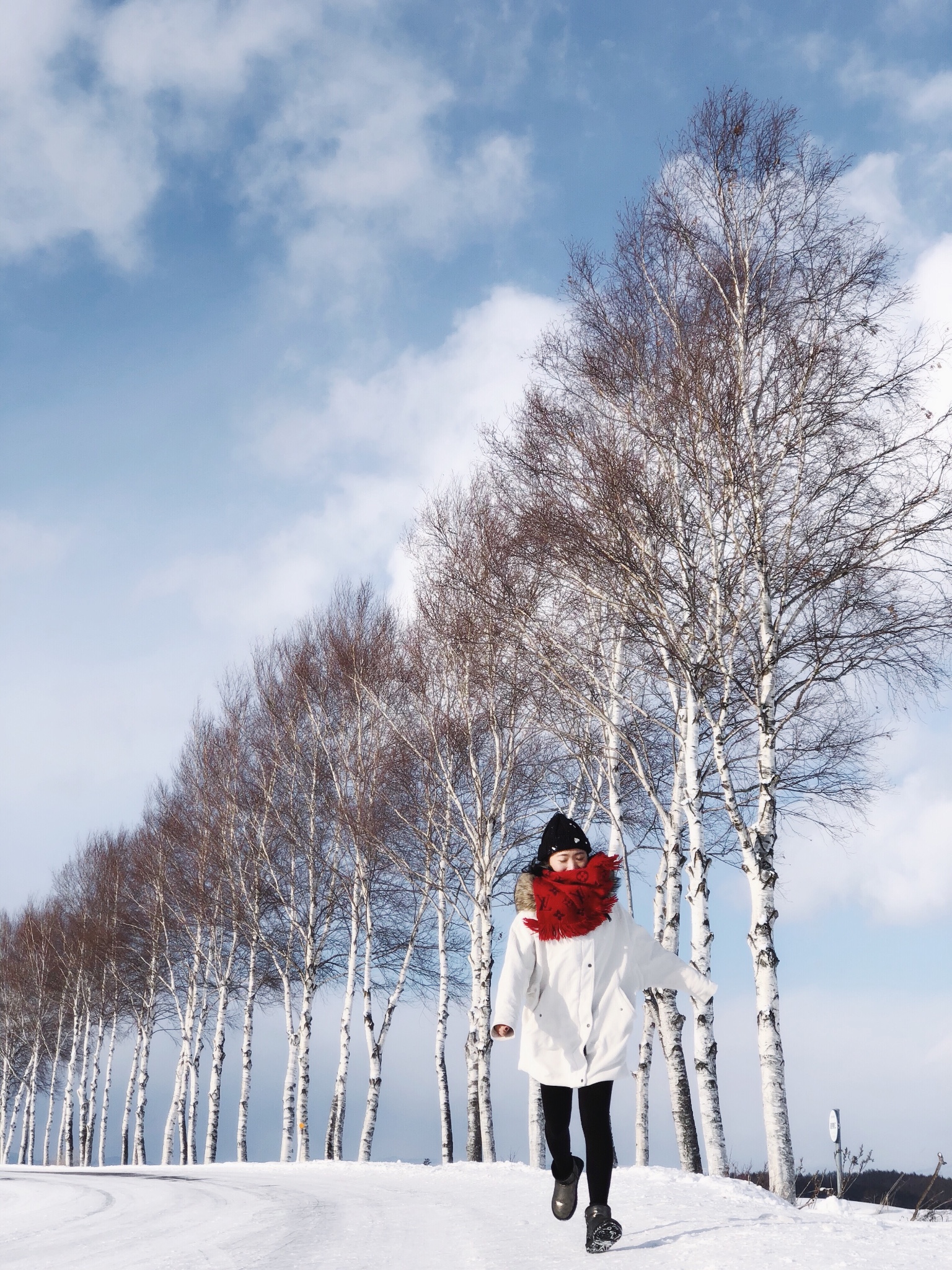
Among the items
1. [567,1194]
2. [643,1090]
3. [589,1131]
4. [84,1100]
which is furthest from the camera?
[84,1100]

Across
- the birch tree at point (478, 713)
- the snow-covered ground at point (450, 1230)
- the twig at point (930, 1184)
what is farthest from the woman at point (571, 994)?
the birch tree at point (478, 713)

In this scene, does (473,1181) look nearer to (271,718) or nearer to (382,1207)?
(382,1207)

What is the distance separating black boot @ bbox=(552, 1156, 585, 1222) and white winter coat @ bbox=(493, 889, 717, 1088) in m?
0.38

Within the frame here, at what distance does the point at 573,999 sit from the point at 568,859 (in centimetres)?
59

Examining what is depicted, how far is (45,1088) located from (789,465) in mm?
46133

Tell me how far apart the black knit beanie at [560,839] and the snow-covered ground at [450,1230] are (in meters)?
1.58

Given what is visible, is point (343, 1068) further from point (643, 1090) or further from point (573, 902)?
point (573, 902)

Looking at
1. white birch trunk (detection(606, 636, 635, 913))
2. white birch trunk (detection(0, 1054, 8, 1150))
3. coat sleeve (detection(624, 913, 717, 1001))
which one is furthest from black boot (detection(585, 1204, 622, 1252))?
white birch trunk (detection(0, 1054, 8, 1150))

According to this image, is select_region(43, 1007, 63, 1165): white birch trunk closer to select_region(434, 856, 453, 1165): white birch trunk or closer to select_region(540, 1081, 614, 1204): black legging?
select_region(434, 856, 453, 1165): white birch trunk

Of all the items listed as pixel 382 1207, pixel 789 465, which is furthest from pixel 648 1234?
pixel 789 465

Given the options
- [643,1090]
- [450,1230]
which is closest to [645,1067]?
[643,1090]

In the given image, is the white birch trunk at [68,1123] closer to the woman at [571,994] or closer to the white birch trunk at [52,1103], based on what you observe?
the white birch trunk at [52,1103]

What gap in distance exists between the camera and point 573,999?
4.45 m

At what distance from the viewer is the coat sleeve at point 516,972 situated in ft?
14.3
